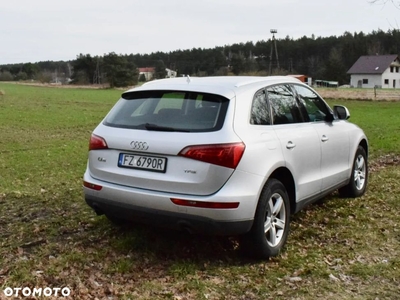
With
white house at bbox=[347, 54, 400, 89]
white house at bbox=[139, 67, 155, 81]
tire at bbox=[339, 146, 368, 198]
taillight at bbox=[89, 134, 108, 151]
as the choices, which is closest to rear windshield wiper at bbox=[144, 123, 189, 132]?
taillight at bbox=[89, 134, 108, 151]

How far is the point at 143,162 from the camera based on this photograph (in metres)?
4.08

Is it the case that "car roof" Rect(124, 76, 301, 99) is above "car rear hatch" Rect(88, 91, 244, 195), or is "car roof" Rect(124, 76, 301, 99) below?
above

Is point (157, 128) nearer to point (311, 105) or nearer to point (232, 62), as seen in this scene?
point (311, 105)

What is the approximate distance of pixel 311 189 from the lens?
511 centimetres


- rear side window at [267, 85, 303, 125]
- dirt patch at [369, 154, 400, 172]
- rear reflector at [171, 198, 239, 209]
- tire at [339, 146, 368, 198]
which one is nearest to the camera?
rear reflector at [171, 198, 239, 209]

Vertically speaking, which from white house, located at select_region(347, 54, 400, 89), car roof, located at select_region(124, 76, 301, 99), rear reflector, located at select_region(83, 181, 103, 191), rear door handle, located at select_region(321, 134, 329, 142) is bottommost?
rear reflector, located at select_region(83, 181, 103, 191)

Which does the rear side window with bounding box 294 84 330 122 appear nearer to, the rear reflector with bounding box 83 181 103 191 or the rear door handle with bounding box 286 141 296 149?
the rear door handle with bounding box 286 141 296 149

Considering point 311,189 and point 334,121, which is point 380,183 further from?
point 311,189

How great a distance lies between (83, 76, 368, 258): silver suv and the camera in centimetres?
386

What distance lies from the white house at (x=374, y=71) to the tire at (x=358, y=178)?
9718 centimetres

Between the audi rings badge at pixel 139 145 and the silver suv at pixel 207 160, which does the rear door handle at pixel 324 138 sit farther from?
the audi rings badge at pixel 139 145
